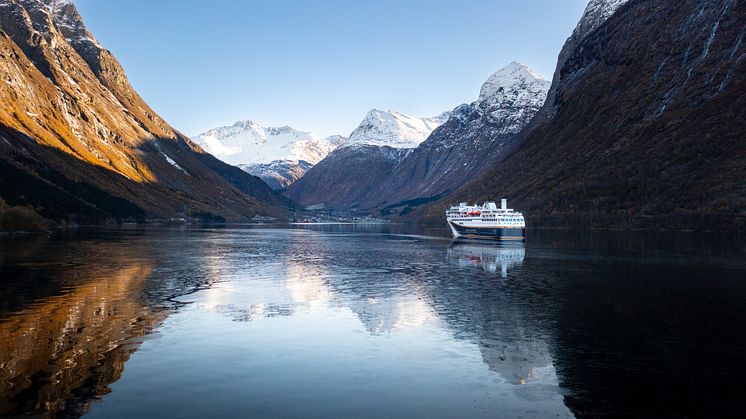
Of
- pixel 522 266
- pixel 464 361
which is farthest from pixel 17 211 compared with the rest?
pixel 464 361

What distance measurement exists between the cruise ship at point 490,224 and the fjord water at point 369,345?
289 feet

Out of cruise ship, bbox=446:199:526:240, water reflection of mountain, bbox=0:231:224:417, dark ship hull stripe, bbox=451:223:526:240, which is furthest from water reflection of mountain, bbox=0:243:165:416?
cruise ship, bbox=446:199:526:240

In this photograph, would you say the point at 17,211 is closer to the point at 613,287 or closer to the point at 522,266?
the point at 522,266

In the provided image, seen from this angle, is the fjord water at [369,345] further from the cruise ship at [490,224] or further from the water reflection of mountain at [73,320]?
the cruise ship at [490,224]

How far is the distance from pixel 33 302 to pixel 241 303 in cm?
1598

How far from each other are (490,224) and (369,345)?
138362 millimetres

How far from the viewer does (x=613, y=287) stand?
58188 mm

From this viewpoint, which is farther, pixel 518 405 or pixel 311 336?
pixel 311 336

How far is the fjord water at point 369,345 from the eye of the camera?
23.6m

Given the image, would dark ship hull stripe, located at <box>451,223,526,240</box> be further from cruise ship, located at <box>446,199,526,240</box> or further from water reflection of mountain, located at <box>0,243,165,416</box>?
water reflection of mountain, located at <box>0,243,165,416</box>

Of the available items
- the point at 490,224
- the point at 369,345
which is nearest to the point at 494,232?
the point at 490,224

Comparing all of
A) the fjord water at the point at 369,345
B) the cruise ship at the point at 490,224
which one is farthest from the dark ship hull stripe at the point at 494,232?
the fjord water at the point at 369,345

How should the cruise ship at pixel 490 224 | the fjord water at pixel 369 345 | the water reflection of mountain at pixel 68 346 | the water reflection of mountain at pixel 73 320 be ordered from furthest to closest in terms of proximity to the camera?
1. the cruise ship at pixel 490 224
2. the water reflection of mountain at pixel 73 320
3. the fjord water at pixel 369 345
4. the water reflection of mountain at pixel 68 346

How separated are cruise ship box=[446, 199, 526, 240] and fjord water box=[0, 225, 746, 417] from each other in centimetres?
8819
